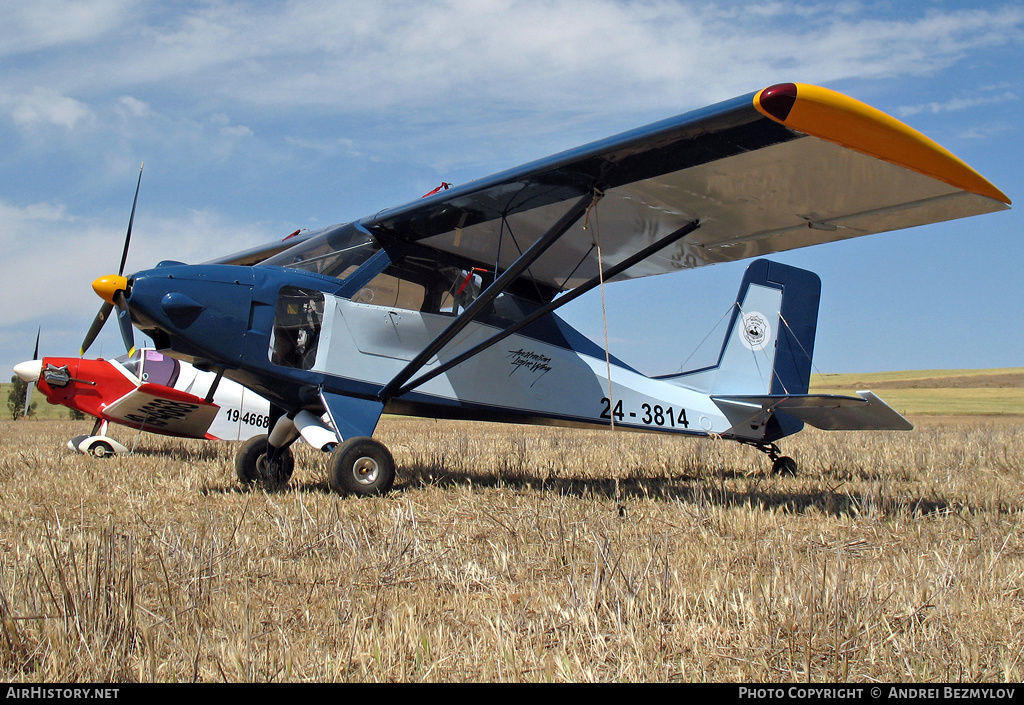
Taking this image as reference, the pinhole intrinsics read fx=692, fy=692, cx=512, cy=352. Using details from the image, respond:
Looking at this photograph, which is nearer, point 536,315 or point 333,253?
point 536,315

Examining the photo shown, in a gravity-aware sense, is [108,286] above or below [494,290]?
below

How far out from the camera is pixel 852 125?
3871 millimetres

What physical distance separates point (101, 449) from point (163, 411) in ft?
3.86

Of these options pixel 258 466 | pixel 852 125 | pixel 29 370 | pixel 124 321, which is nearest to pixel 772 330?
pixel 852 125

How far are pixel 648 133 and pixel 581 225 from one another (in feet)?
6.52

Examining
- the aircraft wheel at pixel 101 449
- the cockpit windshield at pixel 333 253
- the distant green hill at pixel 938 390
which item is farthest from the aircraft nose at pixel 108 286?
the distant green hill at pixel 938 390

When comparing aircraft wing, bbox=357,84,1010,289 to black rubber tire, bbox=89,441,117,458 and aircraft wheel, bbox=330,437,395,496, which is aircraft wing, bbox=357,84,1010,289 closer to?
aircraft wheel, bbox=330,437,395,496

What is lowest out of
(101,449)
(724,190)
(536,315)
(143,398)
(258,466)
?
(101,449)

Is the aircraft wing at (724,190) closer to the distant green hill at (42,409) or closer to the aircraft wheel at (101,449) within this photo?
the aircraft wheel at (101,449)

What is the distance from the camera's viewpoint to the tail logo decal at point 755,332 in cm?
899

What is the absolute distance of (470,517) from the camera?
4566 mm

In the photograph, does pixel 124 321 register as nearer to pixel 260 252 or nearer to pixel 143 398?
pixel 260 252

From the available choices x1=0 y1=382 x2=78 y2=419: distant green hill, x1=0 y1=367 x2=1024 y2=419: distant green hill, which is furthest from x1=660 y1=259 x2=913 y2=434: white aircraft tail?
x1=0 y1=382 x2=78 y2=419: distant green hill

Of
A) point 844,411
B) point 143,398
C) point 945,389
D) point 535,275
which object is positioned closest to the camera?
point 844,411
